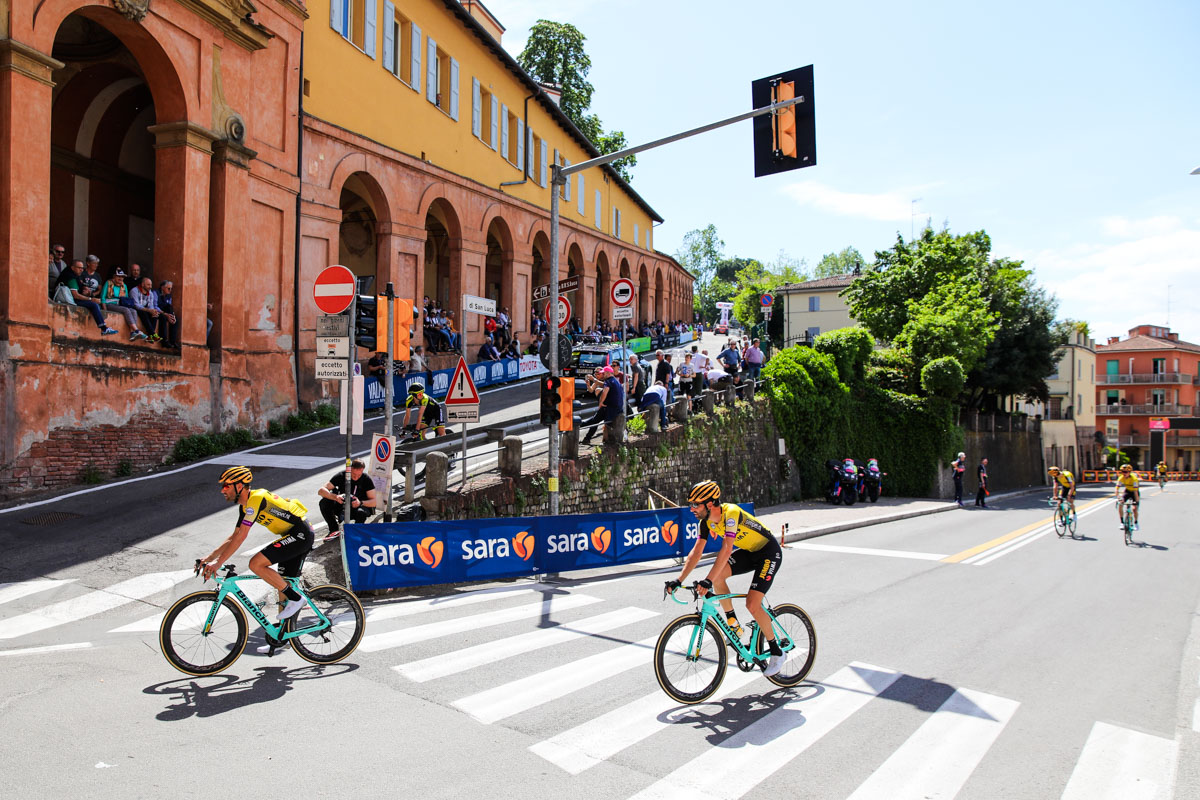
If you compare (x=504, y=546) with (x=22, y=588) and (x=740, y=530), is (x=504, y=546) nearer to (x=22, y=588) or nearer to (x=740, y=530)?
(x=740, y=530)

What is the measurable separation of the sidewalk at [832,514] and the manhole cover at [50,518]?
12806mm

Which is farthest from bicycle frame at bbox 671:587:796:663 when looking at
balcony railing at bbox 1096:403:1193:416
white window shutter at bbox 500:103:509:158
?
balcony railing at bbox 1096:403:1193:416

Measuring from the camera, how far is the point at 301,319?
21484 millimetres

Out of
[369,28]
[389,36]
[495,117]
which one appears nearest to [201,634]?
[369,28]

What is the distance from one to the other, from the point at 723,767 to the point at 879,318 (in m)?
38.4

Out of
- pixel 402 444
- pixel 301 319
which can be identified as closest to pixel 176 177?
pixel 301 319

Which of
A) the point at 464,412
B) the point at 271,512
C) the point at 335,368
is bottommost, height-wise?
the point at 271,512

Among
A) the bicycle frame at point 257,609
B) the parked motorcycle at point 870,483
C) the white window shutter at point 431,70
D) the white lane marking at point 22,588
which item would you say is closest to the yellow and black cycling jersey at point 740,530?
the bicycle frame at point 257,609

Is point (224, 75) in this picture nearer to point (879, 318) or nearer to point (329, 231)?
point (329, 231)

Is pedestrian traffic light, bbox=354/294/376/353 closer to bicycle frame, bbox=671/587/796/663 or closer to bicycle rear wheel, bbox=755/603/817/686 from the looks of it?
bicycle frame, bbox=671/587/796/663

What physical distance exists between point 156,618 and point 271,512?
9.86ft

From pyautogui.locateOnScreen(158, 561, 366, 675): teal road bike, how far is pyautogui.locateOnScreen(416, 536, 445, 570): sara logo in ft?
10.8

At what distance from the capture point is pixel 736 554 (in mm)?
7098

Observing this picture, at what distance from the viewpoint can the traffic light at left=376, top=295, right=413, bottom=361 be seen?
11.0 metres
